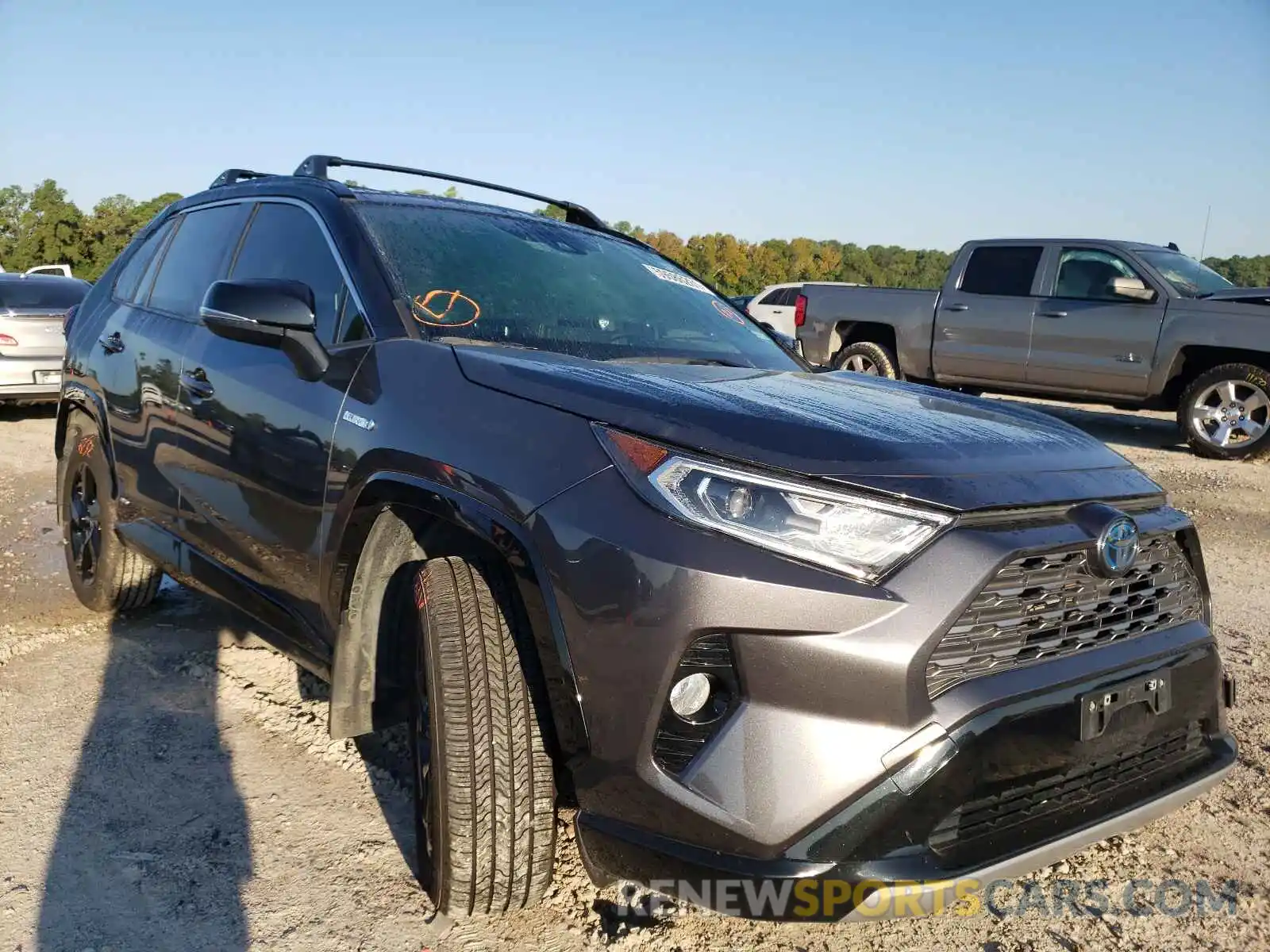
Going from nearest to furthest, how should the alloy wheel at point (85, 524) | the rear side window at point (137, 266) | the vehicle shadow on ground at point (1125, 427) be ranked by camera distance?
the rear side window at point (137, 266) → the alloy wheel at point (85, 524) → the vehicle shadow on ground at point (1125, 427)

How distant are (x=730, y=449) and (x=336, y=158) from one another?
88.1 inches

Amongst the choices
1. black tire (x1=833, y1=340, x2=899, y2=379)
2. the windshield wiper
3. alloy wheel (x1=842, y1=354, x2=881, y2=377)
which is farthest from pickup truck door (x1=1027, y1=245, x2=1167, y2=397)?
the windshield wiper

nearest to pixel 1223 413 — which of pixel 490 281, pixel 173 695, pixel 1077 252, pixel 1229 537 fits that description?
pixel 1077 252

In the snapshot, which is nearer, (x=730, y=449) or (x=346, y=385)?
(x=730, y=449)

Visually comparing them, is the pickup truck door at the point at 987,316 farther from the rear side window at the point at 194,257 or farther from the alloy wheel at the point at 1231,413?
the rear side window at the point at 194,257

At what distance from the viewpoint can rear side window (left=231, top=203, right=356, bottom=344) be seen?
2898 millimetres

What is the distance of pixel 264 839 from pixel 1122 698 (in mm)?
2128

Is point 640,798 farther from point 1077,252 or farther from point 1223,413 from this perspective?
point 1077,252

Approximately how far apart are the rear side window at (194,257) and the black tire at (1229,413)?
8067 mm

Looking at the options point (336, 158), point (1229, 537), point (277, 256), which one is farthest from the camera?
point (1229, 537)

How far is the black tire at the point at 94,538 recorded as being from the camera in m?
4.20

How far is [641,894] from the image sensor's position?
8.18 ft

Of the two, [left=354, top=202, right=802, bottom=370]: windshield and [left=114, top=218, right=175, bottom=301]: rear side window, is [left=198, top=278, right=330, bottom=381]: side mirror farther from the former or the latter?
[left=114, top=218, right=175, bottom=301]: rear side window

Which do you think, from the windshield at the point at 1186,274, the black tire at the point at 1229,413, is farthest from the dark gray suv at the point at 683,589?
the windshield at the point at 1186,274
